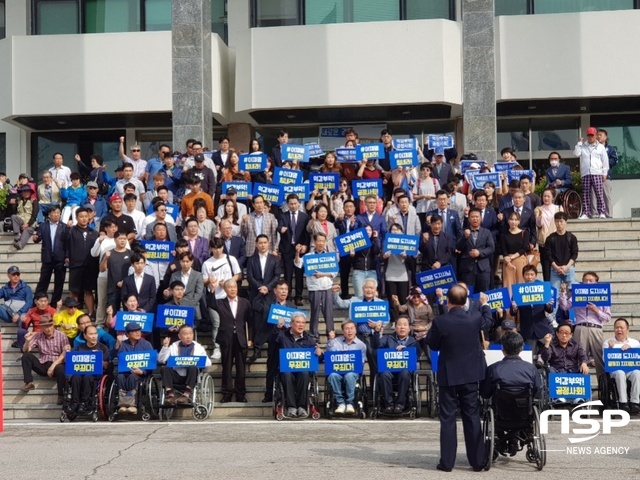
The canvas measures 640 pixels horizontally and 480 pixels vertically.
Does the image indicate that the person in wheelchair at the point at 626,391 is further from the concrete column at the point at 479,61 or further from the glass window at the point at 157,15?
the glass window at the point at 157,15

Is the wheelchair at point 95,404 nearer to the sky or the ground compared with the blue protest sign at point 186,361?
nearer to the ground

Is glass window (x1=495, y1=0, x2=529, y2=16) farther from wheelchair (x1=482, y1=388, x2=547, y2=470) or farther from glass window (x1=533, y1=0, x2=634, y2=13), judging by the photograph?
wheelchair (x1=482, y1=388, x2=547, y2=470)

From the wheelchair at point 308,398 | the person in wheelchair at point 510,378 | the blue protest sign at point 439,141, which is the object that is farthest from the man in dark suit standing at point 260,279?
the person in wheelchair at point 510,378

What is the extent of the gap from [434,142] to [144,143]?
10.8 metres

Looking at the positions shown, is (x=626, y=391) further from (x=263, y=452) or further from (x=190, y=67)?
(x=190, y=67)

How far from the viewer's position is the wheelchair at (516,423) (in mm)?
11617

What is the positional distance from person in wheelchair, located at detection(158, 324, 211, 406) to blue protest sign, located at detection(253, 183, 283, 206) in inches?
167

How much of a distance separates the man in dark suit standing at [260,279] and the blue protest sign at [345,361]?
1907mm

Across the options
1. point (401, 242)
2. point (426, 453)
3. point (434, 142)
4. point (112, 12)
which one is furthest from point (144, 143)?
point (426, 453)

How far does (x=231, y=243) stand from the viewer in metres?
19.2

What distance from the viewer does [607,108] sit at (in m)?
28.7

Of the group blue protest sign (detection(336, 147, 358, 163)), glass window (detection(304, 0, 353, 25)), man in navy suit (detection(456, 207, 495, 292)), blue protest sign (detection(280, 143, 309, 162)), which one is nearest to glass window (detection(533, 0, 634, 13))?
glass window (detection(304, 0, 353, 25))

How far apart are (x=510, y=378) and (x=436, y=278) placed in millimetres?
6501

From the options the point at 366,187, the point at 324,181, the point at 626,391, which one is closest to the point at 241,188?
the point at 324,181
